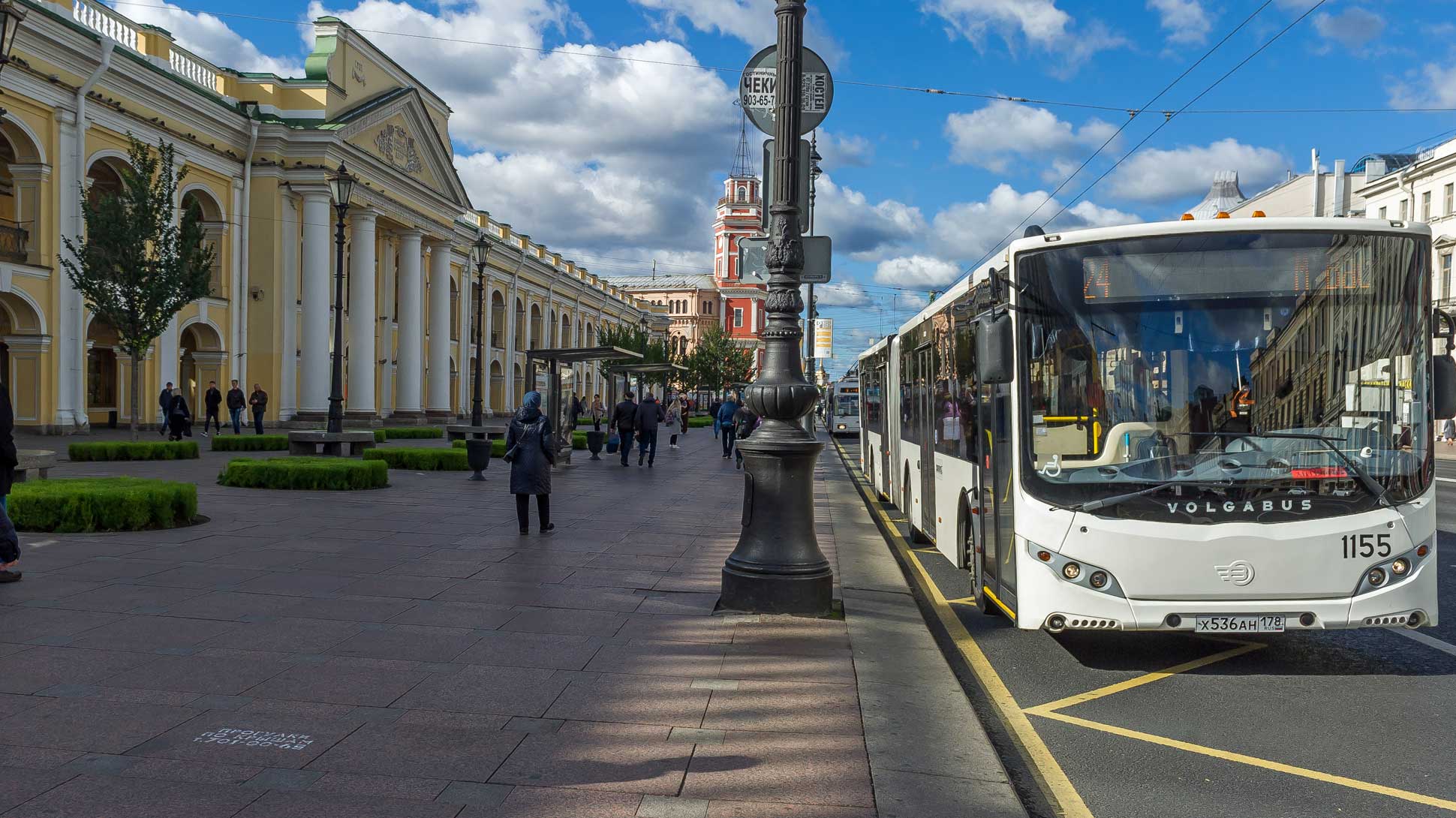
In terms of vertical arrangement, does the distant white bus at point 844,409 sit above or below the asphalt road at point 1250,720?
above

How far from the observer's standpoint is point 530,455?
11742 millimetres

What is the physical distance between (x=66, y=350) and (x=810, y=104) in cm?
2740

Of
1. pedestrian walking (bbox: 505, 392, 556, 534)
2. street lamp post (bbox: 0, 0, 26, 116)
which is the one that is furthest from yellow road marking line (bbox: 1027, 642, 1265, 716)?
street lamp post (bbox: 0, 0, 26, 116)

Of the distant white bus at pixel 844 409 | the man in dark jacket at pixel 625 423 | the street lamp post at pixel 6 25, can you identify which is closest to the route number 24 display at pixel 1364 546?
the street lamp post at pixel 6 25

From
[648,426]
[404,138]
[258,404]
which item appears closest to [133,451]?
[648,426]

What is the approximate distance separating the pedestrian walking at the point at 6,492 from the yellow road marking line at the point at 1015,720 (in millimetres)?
6578

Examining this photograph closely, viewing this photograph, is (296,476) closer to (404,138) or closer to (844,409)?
(404,138)

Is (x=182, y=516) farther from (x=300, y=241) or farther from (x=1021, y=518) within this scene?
(x=300, y=241)

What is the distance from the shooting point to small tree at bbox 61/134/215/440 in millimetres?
23062

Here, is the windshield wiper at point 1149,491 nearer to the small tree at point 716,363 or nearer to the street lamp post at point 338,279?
the street lamp post at point 338,279

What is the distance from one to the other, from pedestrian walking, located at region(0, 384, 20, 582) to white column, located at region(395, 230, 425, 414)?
42527 millimetres

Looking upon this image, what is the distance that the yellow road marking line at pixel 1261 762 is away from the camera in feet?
14.7

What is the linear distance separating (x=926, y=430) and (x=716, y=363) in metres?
85.9

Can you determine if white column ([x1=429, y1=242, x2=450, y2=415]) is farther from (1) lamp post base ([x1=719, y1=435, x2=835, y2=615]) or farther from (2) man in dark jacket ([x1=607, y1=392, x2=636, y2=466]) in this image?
(1) lamp post base ([x1=719, y1=435, x2=835, y2=615])
